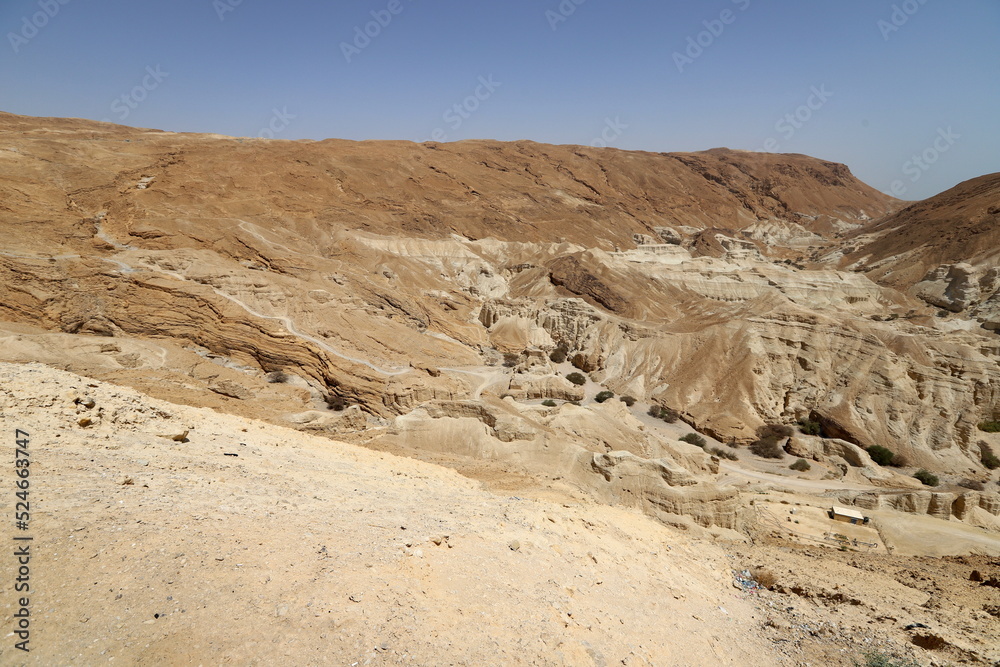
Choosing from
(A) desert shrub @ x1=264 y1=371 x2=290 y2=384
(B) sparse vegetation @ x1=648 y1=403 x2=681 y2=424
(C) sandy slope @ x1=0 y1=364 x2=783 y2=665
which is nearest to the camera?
(C) sandy slope @ x1=0 y1=364 x2=783 y2=665

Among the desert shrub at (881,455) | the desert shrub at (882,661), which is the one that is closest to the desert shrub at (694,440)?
the desert shrub at (881,455)

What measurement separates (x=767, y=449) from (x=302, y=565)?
83.1 feet

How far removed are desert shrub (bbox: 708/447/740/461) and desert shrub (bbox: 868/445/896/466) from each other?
654cm

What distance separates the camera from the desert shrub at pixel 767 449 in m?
25.0

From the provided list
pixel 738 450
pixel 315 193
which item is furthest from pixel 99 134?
pixel 738 450

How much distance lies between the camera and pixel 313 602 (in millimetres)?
5094

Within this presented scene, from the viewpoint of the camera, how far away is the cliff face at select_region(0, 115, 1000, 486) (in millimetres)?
23094

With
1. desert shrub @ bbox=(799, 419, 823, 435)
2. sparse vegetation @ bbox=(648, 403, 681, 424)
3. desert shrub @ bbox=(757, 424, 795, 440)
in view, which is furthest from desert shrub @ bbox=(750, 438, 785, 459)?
sparse vegetation @ bbox=(648, 403, 681, 424)

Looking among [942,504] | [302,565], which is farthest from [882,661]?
[942,504]

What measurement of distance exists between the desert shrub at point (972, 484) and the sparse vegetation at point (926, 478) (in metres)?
0.85

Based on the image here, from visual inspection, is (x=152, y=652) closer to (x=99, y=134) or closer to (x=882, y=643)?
(x=882, y=643)

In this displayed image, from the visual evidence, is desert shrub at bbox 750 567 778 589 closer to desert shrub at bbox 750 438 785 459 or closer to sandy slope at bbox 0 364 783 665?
sandy slope at bbox 0 364 783 665

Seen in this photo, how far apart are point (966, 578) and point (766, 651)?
20.4 ft

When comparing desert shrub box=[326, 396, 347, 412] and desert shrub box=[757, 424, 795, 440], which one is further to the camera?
desert shrub box=[757, 424, 795, 440]
